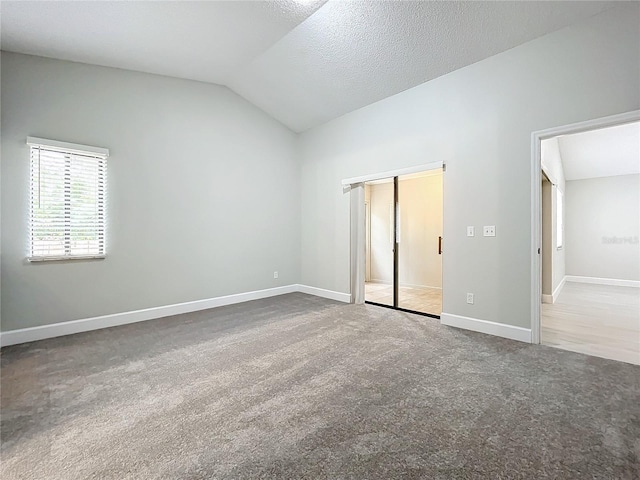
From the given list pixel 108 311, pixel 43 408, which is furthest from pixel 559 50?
pixel 108 311

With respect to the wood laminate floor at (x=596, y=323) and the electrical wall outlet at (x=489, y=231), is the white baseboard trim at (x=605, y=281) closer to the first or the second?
the wood laminate floor at (x=596, y=323)

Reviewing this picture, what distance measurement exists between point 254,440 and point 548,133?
370 centimetres

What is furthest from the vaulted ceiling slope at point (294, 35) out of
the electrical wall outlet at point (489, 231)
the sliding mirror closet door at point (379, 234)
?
the sliding mirror closet door at point (379, 234)

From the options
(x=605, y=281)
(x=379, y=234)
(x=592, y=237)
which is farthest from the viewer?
(x=379, y=234)

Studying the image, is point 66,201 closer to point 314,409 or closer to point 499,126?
point 314,409

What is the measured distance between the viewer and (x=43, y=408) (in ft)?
6.58

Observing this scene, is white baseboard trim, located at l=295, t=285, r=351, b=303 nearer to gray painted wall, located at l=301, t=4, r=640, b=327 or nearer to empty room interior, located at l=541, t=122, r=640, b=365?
gray painted wall, located at l=301, t=4, r=640, b=327

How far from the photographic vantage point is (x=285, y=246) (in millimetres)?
5684

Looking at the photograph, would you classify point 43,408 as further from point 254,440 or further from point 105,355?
point 254,440

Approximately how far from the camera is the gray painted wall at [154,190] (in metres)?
3.21

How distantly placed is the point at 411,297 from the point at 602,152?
4.89 metres

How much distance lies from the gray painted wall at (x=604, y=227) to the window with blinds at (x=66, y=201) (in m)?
9.67

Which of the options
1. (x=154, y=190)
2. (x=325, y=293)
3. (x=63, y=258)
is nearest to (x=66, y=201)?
(x=63, y=258)

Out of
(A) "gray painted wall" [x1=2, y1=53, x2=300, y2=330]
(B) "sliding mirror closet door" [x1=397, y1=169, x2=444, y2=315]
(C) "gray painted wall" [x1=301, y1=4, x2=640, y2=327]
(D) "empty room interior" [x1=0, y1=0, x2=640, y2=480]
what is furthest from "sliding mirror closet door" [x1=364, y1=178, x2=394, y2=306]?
(C) "gray painted wall" [x1=301, y1=4, x2=640, y2=327]
